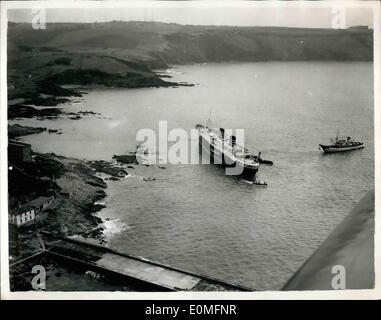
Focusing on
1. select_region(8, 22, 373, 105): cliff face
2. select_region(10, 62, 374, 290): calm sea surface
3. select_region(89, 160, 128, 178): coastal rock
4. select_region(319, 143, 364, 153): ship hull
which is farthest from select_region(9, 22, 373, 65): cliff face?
select_region(319, 143, 364, 153): ship hull

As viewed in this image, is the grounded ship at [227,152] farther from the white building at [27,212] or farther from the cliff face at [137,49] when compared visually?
the white building at [27,212]

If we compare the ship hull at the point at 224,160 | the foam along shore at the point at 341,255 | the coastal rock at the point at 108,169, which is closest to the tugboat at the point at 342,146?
the ship hull at the point at 224,160

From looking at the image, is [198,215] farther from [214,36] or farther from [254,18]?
[254,18]

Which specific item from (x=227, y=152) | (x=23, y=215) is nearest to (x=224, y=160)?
(x=227, y=152)

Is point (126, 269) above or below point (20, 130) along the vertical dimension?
below

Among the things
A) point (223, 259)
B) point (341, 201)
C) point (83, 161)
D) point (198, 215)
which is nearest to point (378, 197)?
point (223, 259)

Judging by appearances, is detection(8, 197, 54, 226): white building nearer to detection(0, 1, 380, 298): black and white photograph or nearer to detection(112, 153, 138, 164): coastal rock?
detection(0, 1, 380, 298): black and white photograph

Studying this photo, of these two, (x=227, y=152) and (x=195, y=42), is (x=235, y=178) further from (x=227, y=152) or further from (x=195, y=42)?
(x=195, y=42)
